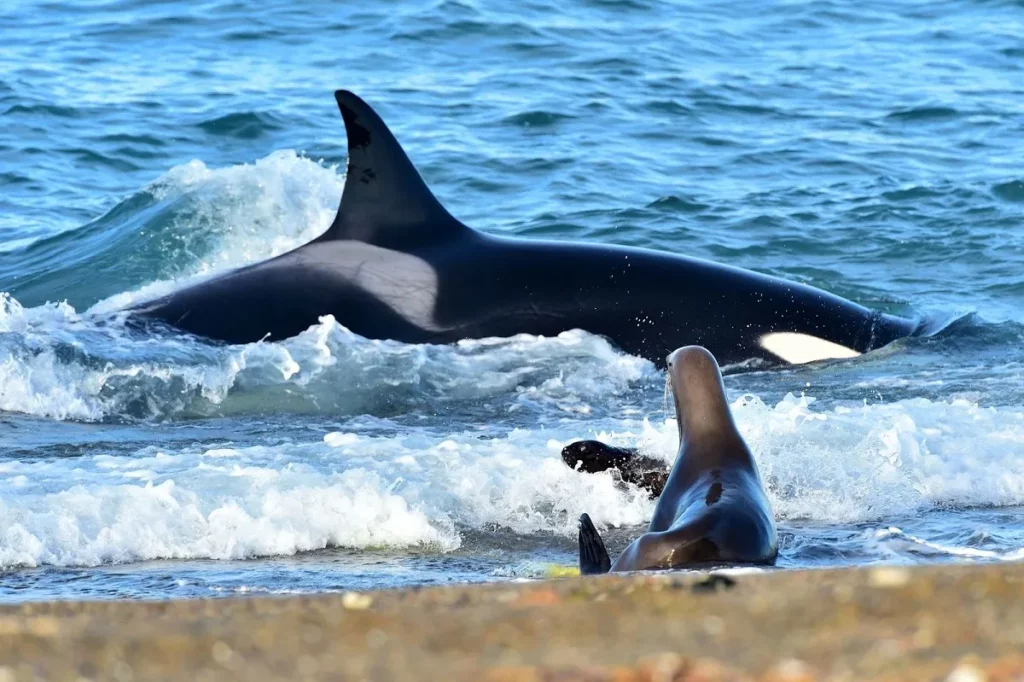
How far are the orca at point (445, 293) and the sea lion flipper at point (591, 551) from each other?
4860 mm

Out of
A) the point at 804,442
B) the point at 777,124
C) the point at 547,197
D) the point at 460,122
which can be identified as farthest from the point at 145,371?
the point at 777,124

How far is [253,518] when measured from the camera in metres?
6.63

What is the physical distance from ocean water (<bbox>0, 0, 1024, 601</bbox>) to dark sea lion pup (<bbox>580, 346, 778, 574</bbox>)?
598 mm

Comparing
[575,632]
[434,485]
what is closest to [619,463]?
[434,485]

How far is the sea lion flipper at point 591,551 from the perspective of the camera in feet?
16.8

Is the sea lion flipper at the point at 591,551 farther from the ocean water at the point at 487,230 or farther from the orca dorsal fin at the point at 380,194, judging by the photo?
the orca dorsal fin at the point at 380,194

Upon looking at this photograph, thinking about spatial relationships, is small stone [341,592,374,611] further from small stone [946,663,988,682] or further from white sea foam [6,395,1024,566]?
white sea foam [6,395,1024,566]

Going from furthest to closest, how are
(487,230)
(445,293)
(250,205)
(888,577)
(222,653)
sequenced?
1. (487,230)
2. (250,205)
3. (445,293)
4. (888,577)
5. (222,653)

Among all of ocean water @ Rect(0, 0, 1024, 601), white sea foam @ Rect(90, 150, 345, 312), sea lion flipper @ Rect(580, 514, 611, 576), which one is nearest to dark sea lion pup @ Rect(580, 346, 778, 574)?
sea lion flipper @ Rect(580, 514, 611, 576)

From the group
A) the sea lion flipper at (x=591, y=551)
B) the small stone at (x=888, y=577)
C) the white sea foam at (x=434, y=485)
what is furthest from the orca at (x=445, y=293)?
the small stone at (x=888, y=577)

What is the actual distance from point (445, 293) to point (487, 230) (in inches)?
208

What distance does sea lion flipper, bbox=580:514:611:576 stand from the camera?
16.8ft

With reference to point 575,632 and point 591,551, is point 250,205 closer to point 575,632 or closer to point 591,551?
point 591,551

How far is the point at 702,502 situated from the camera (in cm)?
517
